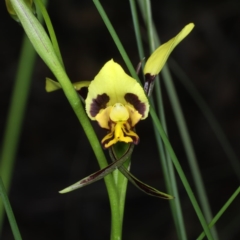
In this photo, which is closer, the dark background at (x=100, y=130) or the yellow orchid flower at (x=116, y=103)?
the yellow orchid flower at (x=116, y=103)

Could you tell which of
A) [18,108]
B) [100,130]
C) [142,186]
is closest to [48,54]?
[18,108]

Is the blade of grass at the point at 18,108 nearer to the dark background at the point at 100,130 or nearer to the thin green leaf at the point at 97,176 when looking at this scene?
the thin green leaf at the point at 97,176

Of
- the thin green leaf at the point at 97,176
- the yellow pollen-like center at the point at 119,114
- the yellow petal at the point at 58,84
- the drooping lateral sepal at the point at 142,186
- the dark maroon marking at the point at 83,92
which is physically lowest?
the drooping lateral sepal at the point at 142,186

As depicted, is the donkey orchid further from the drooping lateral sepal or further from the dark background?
the dark background

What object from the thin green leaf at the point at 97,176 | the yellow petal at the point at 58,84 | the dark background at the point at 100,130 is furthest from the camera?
the dark background at the point at 100,130

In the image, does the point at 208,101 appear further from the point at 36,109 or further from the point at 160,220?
the point at 36,109

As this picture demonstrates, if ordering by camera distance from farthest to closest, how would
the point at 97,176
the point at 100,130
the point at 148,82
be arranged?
the point at 100,130 → the point at 148,82 → the point at 97,176

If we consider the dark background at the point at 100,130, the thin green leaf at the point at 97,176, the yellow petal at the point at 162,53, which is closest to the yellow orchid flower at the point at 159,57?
the yellow petal at the point at 162,53

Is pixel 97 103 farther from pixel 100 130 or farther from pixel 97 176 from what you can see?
pixel 100 130
